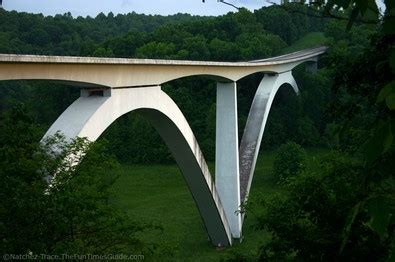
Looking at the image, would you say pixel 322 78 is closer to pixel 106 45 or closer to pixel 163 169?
pixel 163 169

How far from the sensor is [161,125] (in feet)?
55.3

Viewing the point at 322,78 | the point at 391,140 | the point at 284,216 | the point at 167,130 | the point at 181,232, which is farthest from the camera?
the point at 322,78

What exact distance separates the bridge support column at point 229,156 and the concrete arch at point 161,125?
110 cm

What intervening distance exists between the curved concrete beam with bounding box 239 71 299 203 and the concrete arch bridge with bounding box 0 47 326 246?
5cm

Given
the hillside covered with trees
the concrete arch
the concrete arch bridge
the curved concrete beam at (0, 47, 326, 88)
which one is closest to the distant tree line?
the concrete arch bridge

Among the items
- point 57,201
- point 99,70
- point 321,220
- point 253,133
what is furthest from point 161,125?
point 253,133

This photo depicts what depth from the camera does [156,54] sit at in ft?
164

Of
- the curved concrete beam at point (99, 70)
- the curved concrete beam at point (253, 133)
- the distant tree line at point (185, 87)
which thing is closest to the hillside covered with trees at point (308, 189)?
the curved concrete beam at point (99, 70)

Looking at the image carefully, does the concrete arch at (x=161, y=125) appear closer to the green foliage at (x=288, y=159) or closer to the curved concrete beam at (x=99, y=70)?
the curved concrete beam at (x=99, y=70)

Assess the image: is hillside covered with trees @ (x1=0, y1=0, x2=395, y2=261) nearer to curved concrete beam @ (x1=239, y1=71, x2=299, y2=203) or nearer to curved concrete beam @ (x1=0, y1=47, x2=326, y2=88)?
curved concrete beam @ (x1=0, y1=47, x2=326, y2=88)

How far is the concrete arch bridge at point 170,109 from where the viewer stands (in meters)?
11.7

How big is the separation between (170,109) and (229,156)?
6.96 metres

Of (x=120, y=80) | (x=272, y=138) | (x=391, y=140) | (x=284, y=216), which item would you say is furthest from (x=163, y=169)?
(x=391, y=140)

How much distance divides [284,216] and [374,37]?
3921mm
